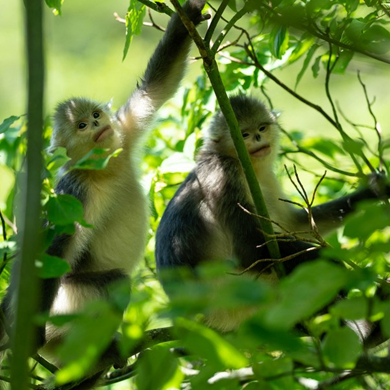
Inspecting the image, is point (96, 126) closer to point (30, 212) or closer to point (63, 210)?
point (63, 210)

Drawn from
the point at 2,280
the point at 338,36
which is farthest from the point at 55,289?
the point at 338,36

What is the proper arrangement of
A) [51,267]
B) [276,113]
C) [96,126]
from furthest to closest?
[276,113] < [96,126] < [51,267]

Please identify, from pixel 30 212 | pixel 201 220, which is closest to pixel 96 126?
pixel 201 220

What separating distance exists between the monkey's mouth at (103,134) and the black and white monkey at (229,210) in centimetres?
87

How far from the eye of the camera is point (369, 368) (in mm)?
2320

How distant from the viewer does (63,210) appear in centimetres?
293

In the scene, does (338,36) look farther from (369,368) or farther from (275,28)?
(369,368)

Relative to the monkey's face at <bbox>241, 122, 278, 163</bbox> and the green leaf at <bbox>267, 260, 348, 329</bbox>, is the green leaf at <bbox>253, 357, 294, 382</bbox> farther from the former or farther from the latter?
the monkey's face at <bbox>241, 122, 278, 163</bbox>

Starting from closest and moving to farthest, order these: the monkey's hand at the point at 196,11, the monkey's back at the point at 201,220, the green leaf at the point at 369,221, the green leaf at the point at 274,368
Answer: the green leaf at the point at 369,221 → the green leaf at the point at 274,368 → the monkey's hand at the point at 196,11 → the monkey's back at the point at 201,220

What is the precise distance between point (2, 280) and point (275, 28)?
8.98ft

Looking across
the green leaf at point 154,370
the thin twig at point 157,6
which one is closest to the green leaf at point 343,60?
the thin twig at point 157,6

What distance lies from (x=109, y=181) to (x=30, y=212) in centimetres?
475

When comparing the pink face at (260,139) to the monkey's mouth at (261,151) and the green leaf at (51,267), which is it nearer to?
the monkey's mouth at (261,151)

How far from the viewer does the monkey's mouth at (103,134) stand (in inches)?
246
